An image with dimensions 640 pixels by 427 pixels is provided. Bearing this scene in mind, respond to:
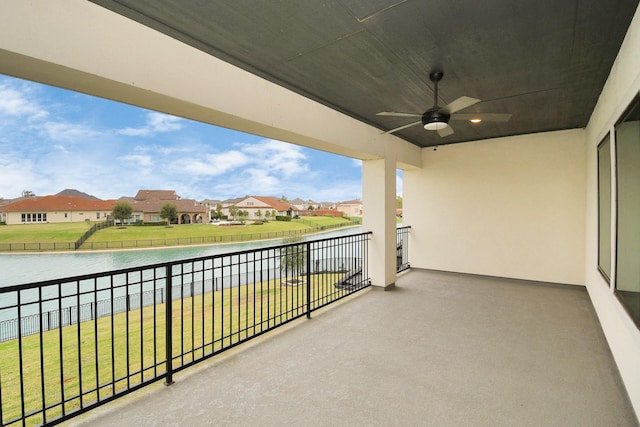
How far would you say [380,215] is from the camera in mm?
4891

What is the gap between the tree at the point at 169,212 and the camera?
13.9ft

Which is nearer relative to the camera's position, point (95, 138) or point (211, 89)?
point (211, 89)

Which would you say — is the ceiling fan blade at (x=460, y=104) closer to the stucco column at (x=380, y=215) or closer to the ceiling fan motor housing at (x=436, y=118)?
the ceiling fan motor housing at (x=436, y=118)

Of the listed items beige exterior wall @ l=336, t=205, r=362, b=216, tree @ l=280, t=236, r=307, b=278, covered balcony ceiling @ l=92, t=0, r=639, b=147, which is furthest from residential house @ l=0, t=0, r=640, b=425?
tree @ l=280, t=236, r=307, b=278

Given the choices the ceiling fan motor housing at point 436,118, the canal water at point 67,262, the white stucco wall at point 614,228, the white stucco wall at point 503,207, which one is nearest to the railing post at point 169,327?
the canal water at point 67,262

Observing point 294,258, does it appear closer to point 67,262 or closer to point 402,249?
point 67,262

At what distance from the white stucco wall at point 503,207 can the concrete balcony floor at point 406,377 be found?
5.20 ft

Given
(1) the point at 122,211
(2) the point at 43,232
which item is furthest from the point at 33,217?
(1) the point at 122,211

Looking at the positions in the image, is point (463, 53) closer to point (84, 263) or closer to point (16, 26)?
point (16, 26)

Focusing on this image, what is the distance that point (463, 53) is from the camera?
252 centimetres

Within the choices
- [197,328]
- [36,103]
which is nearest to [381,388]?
[197,328]

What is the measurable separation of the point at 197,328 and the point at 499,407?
4.49 meters

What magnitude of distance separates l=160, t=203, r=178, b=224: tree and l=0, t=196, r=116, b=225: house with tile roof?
621 mm

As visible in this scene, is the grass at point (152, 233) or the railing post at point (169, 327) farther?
the grass at point (152, 233)
